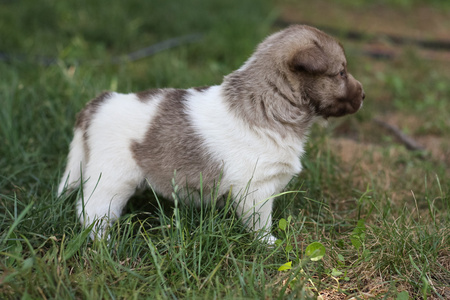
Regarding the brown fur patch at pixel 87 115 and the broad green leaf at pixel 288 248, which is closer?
the broad green leaf at pixel 288 248

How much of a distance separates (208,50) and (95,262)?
181 inches

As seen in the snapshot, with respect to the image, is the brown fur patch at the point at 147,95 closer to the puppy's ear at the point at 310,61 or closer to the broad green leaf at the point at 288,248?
the puppy's ear at the point at 310,61

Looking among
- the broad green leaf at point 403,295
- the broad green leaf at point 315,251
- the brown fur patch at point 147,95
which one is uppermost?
the brown fur patch at point 147,95

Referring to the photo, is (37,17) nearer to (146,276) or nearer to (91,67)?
(91,67)

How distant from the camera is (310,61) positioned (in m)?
2.85

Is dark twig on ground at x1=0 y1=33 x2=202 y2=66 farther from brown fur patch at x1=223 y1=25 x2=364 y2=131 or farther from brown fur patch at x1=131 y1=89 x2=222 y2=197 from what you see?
brown fur patch at x1=223 y1=25 x2=364 y2=131

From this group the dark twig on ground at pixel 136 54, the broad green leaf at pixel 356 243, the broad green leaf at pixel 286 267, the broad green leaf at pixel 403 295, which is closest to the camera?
the broad green leaf at pixel 403 295

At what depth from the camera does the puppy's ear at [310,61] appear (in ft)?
9.35

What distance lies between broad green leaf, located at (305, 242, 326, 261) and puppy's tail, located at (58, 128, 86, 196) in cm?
154

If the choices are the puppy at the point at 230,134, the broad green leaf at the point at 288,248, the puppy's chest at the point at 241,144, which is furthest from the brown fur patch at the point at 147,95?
the broad green leaf at the point at 288,248

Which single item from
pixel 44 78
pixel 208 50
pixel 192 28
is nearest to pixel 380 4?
pixel 192 28

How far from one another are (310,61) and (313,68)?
5 centimetres

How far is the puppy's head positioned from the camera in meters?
2.90

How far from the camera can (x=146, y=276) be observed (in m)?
2.64
